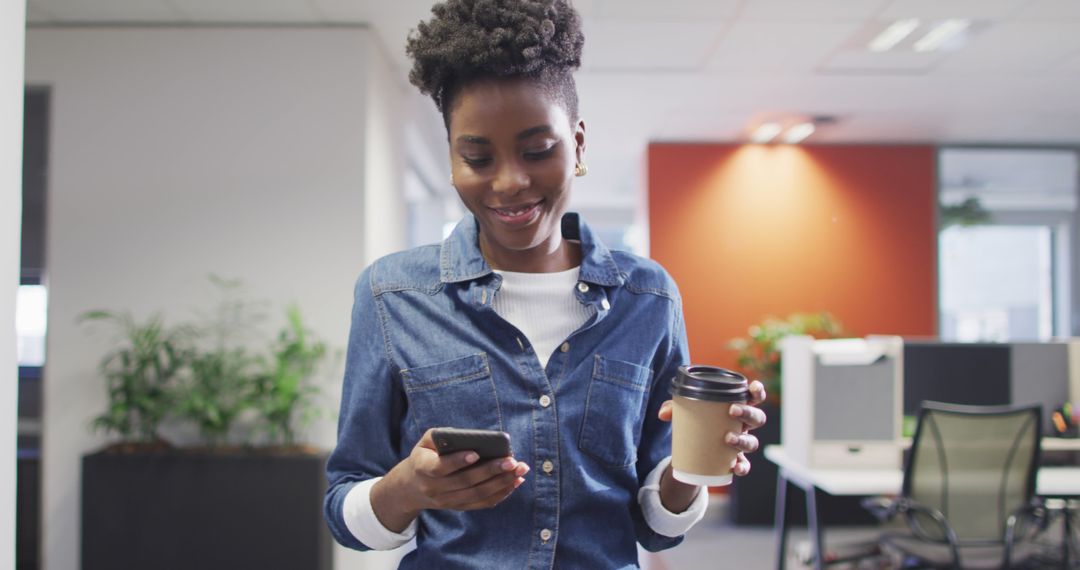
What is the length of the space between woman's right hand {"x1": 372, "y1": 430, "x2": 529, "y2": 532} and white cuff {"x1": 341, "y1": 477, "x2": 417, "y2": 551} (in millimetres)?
68

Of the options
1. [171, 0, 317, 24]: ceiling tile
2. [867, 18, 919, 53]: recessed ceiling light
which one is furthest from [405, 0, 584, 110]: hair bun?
[867, 18, 919, 53]: recessed ceiling light

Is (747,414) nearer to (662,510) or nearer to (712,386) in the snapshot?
(712,386)

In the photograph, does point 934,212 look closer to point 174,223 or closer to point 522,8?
point 174,223

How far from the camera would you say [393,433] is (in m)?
0.92

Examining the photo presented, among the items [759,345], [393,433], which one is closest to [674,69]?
[759,345]

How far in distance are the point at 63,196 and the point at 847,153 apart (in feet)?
15.0

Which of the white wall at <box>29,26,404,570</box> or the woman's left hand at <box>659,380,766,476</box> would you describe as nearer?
the woman's left hand at <box>659,380,766,476</box>

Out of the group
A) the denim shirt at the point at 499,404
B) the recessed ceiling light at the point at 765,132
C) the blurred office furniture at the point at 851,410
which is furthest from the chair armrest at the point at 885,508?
the recessed ceiling light at the point at 765,132

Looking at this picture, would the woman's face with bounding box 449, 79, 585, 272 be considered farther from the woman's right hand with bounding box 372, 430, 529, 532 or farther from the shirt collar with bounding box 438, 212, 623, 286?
the woman's right hand with bounding box 372, 430, 529, 532

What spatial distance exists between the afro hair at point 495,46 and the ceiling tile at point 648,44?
2.44 m

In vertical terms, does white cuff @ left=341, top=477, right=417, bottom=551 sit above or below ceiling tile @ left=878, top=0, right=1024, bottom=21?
below

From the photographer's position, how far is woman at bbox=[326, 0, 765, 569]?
2.71 feet

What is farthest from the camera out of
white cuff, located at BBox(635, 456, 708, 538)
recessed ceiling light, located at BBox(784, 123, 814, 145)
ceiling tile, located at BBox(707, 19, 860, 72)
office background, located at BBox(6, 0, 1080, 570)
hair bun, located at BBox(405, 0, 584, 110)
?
recessed ceiling light, located at BBox(784, 123, 814, 145)

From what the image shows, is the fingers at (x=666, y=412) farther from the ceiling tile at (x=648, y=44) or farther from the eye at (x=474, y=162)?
the ceiling tile at (x=648, y=44)
